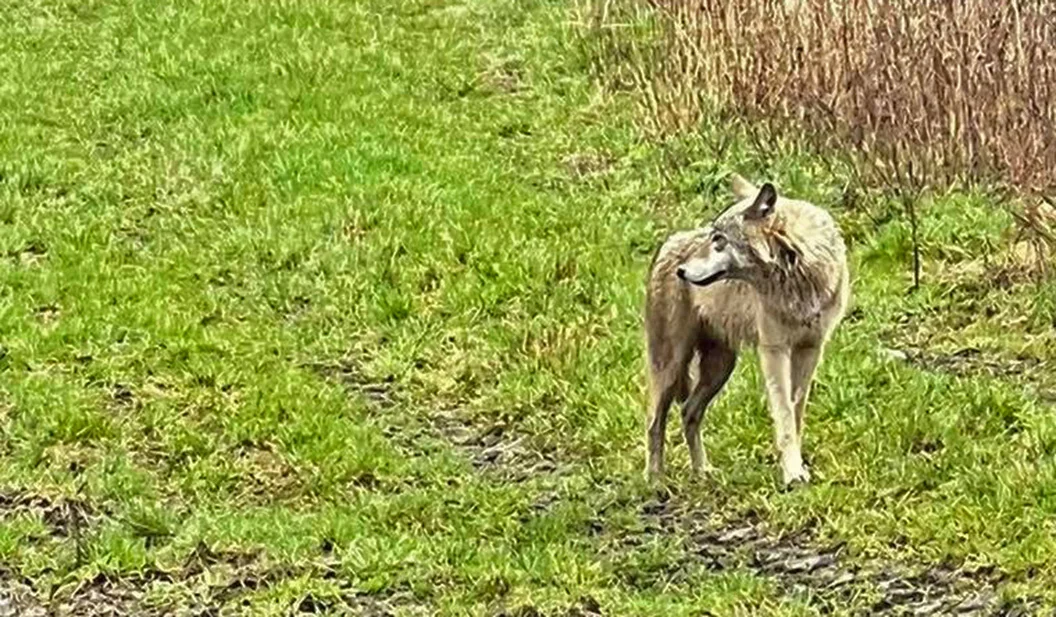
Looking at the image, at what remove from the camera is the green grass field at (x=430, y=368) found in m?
6.36

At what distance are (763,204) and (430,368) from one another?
9.37 feet

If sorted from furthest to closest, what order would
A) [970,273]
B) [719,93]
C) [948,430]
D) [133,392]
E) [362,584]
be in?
[719,93], [970,273], [133,392], [948,430], [362,584]

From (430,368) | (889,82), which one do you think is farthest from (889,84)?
(430,368)

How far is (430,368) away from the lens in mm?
9047

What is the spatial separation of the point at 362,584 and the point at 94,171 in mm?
6666

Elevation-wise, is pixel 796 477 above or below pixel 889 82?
below

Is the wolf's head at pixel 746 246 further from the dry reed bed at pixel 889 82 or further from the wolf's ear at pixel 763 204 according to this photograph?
the dry reed bed at pixel 889 82

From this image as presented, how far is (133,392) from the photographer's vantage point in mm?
8633

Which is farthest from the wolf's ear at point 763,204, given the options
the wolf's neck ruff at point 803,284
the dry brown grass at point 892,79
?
the dry brown grass at point 892,79

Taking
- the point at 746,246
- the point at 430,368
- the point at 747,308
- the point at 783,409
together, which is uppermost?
the point at 746,246

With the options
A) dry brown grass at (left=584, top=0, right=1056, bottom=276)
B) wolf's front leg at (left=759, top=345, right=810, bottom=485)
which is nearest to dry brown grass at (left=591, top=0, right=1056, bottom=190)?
dry brown grass at (left=584, top=0, right=1056, bottom=276)

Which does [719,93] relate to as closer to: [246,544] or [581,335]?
[581,335]

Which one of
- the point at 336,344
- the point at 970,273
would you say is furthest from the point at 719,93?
the point at 336,344

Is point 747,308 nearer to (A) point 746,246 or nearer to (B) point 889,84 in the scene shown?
(A) point 746,246
